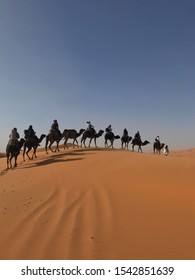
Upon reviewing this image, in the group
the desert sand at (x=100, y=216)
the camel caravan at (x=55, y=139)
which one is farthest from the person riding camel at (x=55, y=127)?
the desert sand at (x=100, y=216)

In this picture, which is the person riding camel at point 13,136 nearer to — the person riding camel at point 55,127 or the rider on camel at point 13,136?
the rider on camel at point 13,136

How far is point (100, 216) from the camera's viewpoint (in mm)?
7453

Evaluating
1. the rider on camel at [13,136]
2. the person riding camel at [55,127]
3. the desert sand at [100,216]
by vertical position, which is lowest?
the desert sand at [100,216]

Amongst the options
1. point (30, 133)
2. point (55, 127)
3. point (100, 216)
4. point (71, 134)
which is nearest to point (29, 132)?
point (30, 133)

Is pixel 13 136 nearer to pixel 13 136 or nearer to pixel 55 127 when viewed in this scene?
pixel 13 136

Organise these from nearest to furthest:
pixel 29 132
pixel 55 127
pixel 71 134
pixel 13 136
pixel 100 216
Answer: pixel 100 216 → pixel 13 136 → pixel 29 132 → pixel 55 127 → pixel 71 134

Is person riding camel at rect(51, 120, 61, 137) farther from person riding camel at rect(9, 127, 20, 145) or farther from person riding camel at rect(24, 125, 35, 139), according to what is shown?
person riding camel at rect(9, 127, 20, 145)

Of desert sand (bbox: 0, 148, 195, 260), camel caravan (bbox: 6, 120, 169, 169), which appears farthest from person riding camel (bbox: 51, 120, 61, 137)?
desert sand (bbox: 0, 148, 195, 260)

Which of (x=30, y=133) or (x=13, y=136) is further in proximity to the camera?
(x=30, y=133)

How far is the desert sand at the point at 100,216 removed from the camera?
558 cm

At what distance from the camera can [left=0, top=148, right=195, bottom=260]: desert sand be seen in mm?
5582

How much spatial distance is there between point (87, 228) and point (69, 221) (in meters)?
0.62

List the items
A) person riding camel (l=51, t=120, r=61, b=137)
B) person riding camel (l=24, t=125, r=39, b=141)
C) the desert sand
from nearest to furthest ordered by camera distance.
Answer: the desert sand, person riding camel (l=24, t=125, r=39, b=141), person riding camel (l=51, t=120, r=61, b=137)
